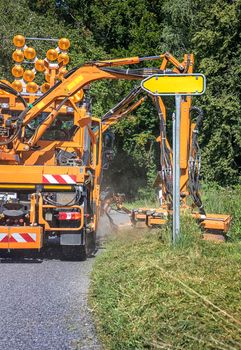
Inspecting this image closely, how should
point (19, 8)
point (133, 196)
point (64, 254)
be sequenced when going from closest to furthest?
point (64, 254), point (19, 8), point (133, 196)

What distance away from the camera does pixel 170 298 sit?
4922mm

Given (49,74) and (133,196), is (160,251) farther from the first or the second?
(133,196)

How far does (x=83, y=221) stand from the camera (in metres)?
9.48

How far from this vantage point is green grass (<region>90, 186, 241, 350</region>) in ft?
14.0

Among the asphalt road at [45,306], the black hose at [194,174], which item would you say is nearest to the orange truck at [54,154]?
the black hose at [194,174]

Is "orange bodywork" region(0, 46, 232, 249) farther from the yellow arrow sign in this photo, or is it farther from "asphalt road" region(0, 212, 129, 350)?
the yellow arrow sign

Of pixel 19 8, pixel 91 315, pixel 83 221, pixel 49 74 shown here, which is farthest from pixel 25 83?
pixel 19 8

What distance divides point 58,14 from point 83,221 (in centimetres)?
2403

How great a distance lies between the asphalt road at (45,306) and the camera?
523cm

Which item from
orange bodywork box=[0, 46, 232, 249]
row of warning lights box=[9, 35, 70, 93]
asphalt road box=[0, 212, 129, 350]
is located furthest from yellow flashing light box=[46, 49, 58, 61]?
asphalt road box=[0, 212, 129, 350]

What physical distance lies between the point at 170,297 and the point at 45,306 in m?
2.00

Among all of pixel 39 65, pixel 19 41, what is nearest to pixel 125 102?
pixel 39 65

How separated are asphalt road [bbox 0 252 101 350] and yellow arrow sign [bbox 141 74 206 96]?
8.99ft

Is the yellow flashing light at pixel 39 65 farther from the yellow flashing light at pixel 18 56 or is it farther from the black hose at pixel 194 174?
the black hose at pixel 194 174
